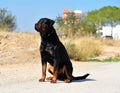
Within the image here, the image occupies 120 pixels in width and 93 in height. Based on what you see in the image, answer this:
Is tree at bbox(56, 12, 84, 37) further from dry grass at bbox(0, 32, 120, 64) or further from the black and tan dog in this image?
the black and tan dog


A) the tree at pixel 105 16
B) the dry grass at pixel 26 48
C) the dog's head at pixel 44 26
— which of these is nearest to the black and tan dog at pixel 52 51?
the dog's head at pixel 44 26

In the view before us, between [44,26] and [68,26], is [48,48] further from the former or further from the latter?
[68,26]

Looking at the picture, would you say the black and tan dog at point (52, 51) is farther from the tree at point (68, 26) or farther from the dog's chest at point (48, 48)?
the tree at point (68, 26)

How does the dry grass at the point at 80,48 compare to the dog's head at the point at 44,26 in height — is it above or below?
below

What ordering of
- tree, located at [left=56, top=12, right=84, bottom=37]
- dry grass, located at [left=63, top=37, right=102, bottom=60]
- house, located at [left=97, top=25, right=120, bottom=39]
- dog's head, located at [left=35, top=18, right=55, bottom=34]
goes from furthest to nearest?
house, located at [left=97, top=25, right=120, bottom=39] < tree, located at [left=56, top=12, right=84, bottom=37] < dry grass, located at [left=63, top=37, right=102, bottom=60] < dog's head, located at [left=35, top=18, right=55, bottom=34]

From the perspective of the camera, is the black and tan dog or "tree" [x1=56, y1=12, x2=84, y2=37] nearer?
the black and tan dog

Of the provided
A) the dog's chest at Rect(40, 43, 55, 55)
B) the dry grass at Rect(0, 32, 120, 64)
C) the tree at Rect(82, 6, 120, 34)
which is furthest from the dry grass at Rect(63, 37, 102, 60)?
the tree at Rect(82, 6, 120, 34)

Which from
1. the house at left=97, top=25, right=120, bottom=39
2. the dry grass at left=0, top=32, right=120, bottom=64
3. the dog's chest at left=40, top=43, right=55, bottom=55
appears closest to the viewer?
the dog's chest at left=40, top=43, right=55, bottom=55

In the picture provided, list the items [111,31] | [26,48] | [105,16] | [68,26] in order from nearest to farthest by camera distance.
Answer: [26,48]
[68,26]
[105,16]
[111,31]

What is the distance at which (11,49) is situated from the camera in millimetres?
25891

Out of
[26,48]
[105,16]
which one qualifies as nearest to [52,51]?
[26,48]

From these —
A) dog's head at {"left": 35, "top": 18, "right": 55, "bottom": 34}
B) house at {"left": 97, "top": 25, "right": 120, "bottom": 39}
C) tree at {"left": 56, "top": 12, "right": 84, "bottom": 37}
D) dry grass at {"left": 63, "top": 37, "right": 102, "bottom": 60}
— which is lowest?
house at {"left": 97, "top": 25, "right": 120, "bottom": 39}

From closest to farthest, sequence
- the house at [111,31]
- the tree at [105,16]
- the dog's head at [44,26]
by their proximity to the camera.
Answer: the dog's head at [44,26], the tree at [105,16], the house at [111,31]

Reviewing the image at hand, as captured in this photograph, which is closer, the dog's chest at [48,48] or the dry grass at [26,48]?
the dog's chest at [48,48]
